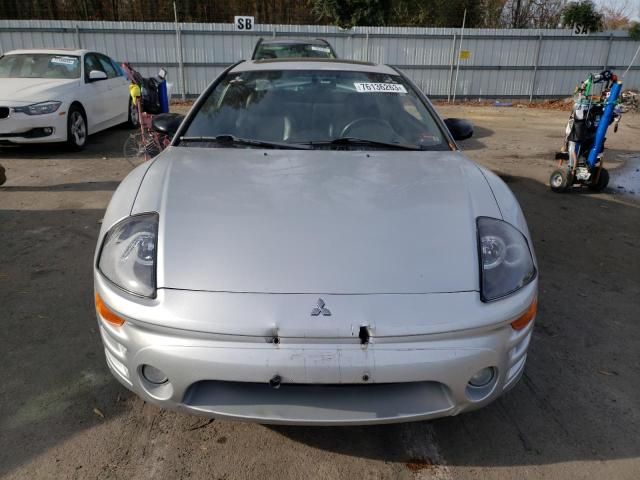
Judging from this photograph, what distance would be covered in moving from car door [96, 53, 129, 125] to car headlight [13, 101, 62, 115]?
165 centimetres

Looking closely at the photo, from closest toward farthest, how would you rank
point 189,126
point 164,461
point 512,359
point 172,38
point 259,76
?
point 512,359, point 164,461, point 189,126, point 259,76, point 172,38

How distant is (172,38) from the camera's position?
14.5m

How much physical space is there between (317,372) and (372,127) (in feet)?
5.96

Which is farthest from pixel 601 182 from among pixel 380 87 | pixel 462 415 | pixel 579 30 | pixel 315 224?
pixel 579 30

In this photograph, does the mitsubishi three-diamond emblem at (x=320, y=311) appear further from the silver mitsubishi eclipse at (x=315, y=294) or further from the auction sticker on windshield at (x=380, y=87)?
the auction sticker on windshield at (x=380, y=87)

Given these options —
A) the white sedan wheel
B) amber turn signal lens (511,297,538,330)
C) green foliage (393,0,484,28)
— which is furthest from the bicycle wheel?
green foliage (393,0,484,28)

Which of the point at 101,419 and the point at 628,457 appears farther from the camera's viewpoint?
the point at 101,419

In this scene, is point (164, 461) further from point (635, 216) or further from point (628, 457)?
Result: point (635, 216)

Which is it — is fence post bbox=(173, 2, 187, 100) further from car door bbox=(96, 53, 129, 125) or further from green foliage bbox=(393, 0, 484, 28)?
green foliage bbox=(393, 0, 484, 28)

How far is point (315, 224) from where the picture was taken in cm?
203

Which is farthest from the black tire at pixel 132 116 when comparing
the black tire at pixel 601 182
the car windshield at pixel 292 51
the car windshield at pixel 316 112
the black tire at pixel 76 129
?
→ the black tire at pixel 601 182

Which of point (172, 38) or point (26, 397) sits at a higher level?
point (172, 38)

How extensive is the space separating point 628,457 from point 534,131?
10006 millimetres

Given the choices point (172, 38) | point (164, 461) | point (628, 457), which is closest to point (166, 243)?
point (164, 461)
